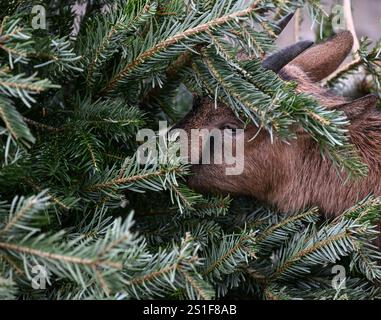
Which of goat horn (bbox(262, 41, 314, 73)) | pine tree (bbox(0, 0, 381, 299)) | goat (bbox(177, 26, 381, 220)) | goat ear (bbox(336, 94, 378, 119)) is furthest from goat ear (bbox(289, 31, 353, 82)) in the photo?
pine tree (bbox(0, 0, 381, 299))

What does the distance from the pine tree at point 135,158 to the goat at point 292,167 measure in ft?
0.92

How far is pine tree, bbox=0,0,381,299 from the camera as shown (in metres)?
1.38

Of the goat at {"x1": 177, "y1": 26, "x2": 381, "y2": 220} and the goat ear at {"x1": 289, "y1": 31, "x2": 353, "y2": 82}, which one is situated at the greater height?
the goat ear at {"x1": 289, "y1": 31, "x2": 353, "y2": 82}

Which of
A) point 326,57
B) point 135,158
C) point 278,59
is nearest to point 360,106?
point 278,59

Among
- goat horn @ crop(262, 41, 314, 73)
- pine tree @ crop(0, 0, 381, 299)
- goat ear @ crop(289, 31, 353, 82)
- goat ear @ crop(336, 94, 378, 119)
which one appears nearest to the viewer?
pine tree @ crop(0, 0, 381, 299)

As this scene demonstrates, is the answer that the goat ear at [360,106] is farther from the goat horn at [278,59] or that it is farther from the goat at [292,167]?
the goat horn at [278,59]

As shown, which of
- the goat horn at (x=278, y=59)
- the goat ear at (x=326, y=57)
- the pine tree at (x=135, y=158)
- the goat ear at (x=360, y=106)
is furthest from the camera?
the goat ear at (x=326, y=57)

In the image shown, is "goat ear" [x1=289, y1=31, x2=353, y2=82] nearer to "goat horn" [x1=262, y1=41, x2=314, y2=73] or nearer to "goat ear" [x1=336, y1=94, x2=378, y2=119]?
"goat horn" [x1=262, y1=41, x2=314, y2=73]

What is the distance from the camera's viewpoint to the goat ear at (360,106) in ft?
6.61

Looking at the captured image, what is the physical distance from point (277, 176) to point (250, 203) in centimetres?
16

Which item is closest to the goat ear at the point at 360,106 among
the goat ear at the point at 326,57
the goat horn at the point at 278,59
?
the goat horn at the point at 278,59

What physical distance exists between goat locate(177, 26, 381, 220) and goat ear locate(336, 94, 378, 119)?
0.40ft

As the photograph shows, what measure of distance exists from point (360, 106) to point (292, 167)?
421mm
